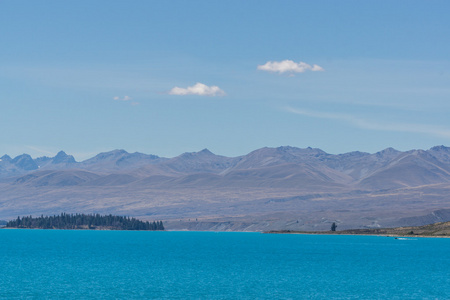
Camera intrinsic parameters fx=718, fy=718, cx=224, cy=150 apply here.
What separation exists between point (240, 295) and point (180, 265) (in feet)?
174

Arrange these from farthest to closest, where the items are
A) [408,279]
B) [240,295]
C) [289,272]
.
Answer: [289,272] → [408,279] → [240,295]

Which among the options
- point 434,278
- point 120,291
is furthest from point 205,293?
point 434,278

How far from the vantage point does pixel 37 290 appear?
101 meters

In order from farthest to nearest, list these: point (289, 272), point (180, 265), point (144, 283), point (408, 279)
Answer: point (180, 265)
point (289, 272)
point (408, 279)
point (144, 283)

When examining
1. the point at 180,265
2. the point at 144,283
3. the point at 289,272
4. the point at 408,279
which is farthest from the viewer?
the point at 180,265

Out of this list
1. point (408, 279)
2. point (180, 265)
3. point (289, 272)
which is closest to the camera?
point (408, 279)

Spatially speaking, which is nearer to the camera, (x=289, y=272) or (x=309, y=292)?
(x=309, y=292)

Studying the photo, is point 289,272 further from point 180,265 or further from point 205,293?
point 205,293

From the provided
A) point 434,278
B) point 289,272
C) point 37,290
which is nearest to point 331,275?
point 289,272

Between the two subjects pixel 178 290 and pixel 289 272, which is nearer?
pixel 178 290

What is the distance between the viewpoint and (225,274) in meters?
127

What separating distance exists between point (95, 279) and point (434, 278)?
58.0 metres

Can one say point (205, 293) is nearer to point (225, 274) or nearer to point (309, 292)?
point (309, 292)

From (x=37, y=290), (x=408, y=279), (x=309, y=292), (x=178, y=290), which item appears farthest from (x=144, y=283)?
(x=408, y=279)
